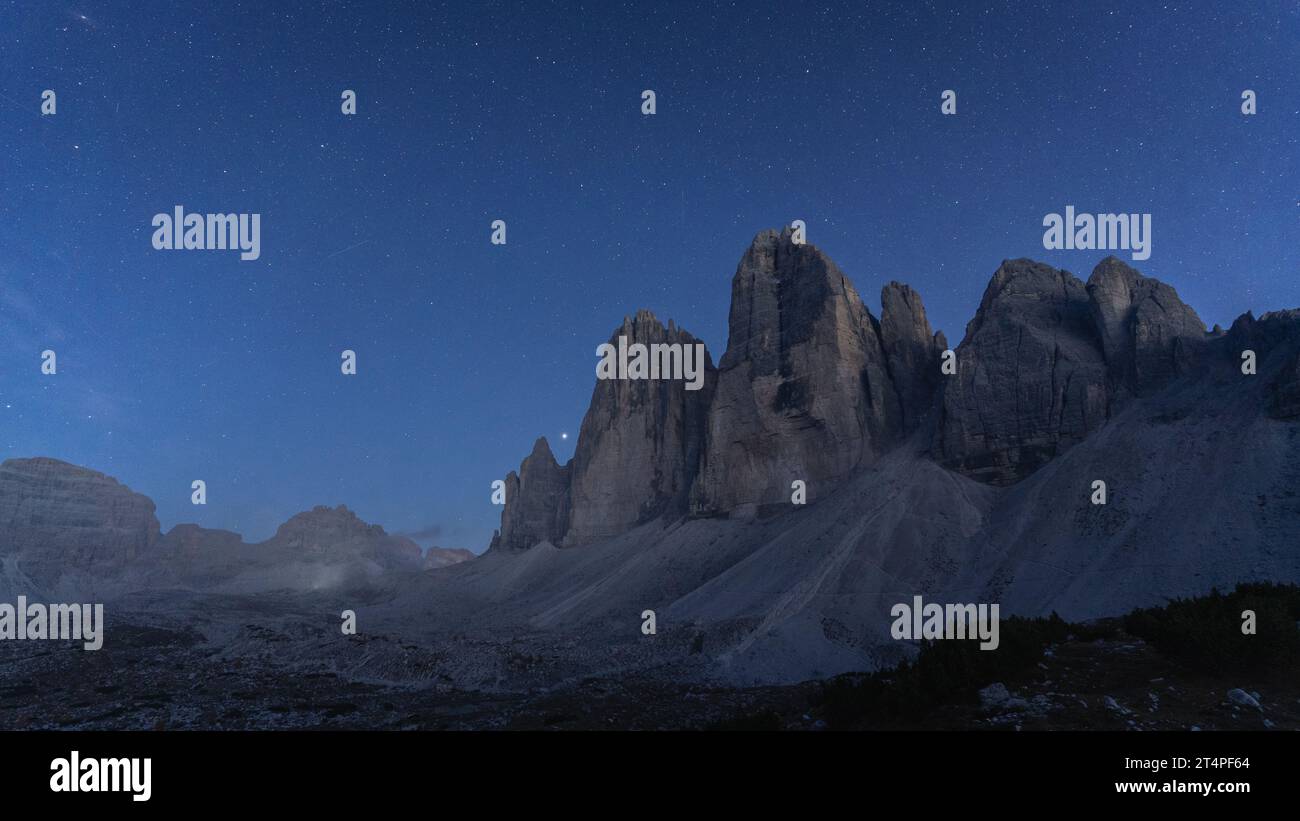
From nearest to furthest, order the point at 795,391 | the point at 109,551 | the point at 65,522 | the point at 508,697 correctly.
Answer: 1. the point at 508,697
2. the point at 795,391
3. the point at 65,522
4. the point at 109,551

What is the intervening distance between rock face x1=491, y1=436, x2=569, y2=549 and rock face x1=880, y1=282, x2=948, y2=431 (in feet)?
207

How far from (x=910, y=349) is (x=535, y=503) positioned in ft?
245

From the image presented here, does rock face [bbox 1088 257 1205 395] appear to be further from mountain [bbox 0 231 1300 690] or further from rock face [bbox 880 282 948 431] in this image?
rock face [bbox 880 282 948 431]

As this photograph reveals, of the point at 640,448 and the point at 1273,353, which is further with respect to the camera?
the point at 640,448

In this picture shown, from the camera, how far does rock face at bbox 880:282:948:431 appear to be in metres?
83.0

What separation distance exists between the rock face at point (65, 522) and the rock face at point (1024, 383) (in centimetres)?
16389

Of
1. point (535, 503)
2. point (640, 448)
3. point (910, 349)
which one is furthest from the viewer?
point (535, 503)

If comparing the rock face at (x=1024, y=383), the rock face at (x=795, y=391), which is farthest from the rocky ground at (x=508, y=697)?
the rock face at (x=795, y=391)

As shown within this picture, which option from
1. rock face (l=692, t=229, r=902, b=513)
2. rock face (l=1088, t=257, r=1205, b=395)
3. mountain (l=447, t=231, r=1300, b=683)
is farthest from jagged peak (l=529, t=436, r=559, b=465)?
rock face (l=1088, t=257, r=1205, b=395)

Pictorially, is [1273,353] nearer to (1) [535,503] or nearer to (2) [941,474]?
(2) [941,474]

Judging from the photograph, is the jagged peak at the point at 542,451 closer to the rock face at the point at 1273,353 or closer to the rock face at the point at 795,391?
the rock face at the point at 795,391

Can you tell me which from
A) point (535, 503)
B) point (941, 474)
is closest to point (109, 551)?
point (535, 503)

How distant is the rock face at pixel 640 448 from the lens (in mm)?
107625

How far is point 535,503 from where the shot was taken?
429ft
